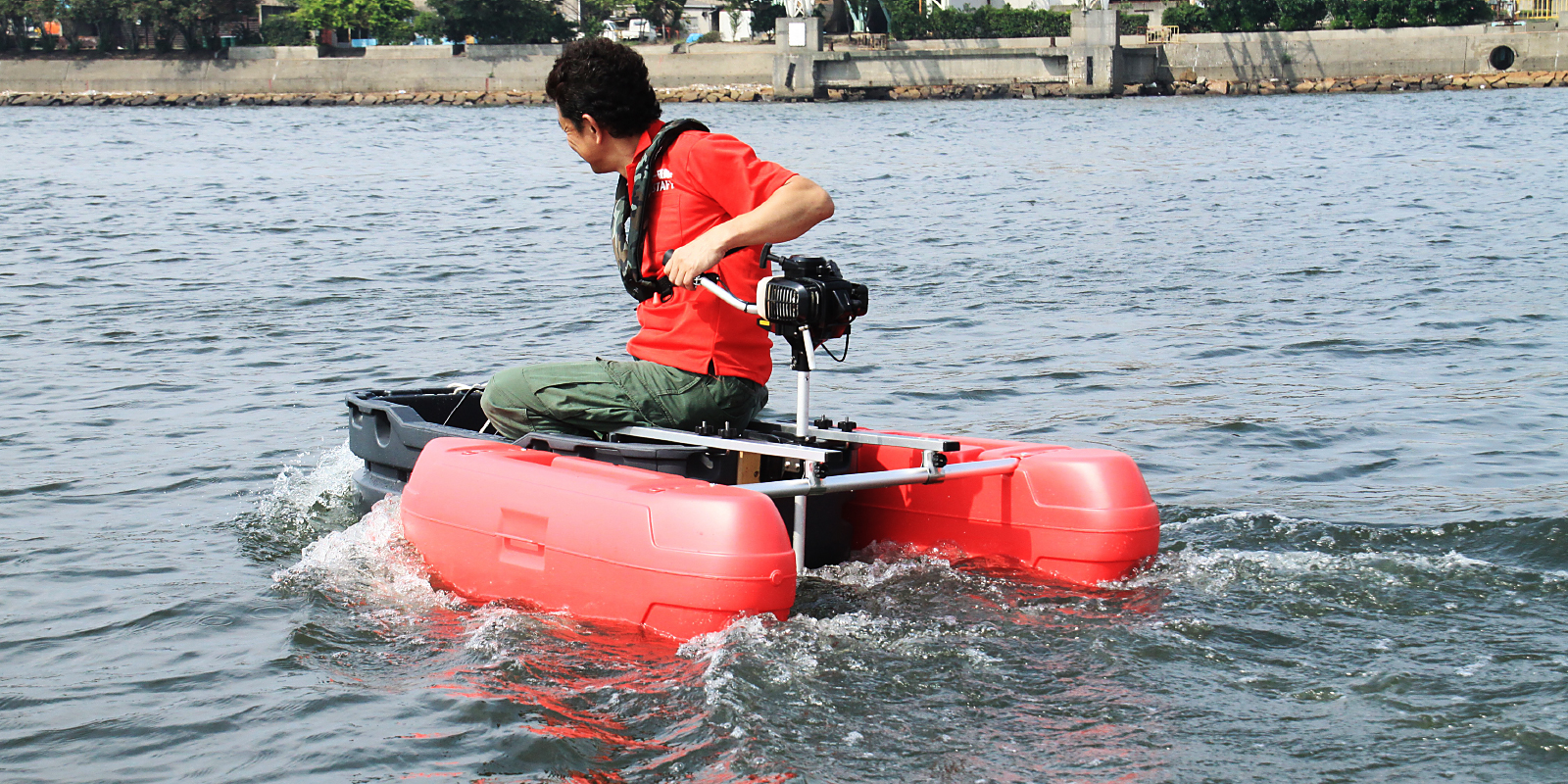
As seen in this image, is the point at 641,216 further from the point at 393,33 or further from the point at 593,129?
the point at 393,33

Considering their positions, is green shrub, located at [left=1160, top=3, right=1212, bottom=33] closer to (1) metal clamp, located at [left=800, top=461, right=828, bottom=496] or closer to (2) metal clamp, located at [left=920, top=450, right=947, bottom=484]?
(2) metal clamp, located at [left=920, top=450, right=947, bottom=484]

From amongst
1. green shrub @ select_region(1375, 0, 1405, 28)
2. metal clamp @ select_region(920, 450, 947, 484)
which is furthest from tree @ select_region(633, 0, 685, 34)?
metal clamp @ select_region(920, 450, 947, 484)

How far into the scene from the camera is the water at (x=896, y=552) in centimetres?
399

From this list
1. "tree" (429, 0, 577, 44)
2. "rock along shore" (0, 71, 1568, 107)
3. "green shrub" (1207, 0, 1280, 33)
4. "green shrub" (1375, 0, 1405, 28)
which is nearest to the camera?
"rock along shore" (0, 71, 1568, 107)

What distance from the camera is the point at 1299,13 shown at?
72.9 meters

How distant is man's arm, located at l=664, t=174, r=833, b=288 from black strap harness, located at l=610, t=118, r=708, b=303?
1.29 ft

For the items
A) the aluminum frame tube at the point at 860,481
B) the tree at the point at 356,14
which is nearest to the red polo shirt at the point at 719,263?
the aluminum frame tube at the point at 860,481

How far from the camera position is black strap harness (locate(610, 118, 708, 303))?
4691mm

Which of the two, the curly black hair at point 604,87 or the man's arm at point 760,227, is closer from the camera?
the man's arm at point 760,227

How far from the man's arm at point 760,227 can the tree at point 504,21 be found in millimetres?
81099

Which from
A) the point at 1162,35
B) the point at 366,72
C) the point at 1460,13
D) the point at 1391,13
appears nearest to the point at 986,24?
the point at 1162,35

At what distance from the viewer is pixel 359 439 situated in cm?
600

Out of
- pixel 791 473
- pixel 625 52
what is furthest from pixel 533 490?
pixel 625 52

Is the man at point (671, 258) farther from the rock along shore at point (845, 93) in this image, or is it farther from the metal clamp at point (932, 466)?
the rock along shore at point (845, 93)
